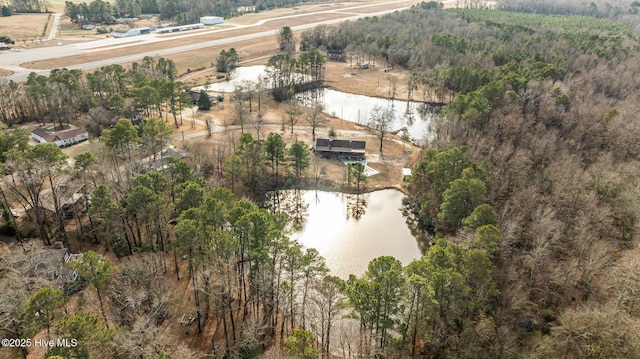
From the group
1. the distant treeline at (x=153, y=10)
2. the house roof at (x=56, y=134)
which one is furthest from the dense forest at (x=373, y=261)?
the distant treeline at (x=153, y=10)

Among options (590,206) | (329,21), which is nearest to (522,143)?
(590,206)

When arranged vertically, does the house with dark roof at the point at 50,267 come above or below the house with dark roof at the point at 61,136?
below

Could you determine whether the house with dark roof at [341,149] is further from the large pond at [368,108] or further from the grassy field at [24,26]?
the grassy field at [24,26]

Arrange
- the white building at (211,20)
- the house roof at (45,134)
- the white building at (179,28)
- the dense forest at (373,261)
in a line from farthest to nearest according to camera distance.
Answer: the white building at (211,20)
the white building at (179,28)
the house roof at (45,134)
the dense forest at (373,261)

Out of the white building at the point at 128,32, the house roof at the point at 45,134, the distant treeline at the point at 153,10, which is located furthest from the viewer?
the distant treeline at the point at 153,10

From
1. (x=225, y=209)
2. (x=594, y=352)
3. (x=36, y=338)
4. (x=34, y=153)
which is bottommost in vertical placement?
(x=36, y=338)

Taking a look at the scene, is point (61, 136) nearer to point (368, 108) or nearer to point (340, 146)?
point (340, 146)

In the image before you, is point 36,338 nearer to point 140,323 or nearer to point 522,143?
point 140,323
